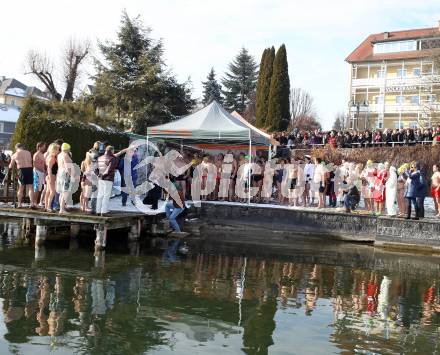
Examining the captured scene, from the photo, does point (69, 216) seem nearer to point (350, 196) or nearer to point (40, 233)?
point (40, 233)

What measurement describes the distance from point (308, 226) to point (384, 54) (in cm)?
4380

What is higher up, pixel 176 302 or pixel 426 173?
pixel 426 173

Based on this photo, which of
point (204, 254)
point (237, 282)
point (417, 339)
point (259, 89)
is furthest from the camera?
point (259, 89)

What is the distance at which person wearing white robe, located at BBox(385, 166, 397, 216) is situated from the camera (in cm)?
1569

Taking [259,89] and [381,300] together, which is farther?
[259,89]

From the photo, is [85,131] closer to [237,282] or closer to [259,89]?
[237,282]

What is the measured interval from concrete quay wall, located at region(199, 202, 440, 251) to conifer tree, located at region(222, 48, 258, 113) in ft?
127

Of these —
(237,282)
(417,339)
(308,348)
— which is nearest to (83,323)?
(308,348)

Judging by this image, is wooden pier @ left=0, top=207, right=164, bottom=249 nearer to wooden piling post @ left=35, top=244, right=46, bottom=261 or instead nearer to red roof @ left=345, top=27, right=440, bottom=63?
wooden piling post @ left=35, top=244, right=46, bottom=261

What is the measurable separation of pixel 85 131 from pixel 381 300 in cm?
1071

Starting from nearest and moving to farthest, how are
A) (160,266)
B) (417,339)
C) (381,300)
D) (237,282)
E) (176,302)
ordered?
(417,339) < (176,302) < (381,300) < (237,282) < (160,266)

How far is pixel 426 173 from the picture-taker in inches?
1038

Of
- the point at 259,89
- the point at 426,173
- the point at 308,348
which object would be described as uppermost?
the point at 259,89

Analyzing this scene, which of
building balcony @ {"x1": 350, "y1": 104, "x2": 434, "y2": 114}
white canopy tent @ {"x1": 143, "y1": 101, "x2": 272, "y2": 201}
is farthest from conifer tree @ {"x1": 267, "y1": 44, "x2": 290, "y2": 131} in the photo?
white canopy tent @ {"x1": 143, "y1": 101, "x2": 272, "y2": 201}
